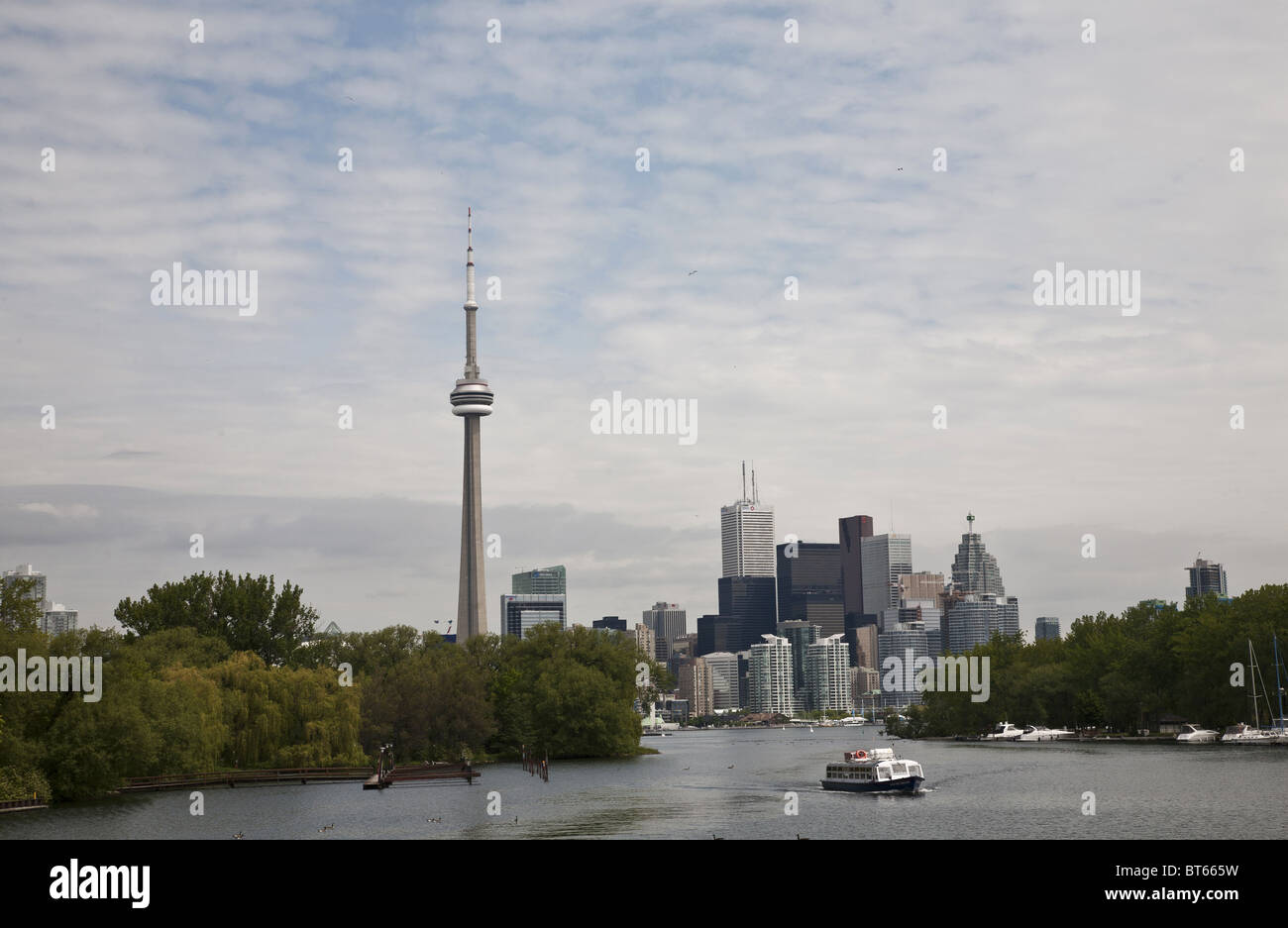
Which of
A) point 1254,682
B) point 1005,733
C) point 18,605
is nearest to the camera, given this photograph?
point 18,605

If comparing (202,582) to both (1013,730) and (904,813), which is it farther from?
(1013,730)

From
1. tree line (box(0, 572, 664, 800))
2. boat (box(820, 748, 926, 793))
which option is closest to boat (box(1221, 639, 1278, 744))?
boat (box(820, 748, 926, 793))

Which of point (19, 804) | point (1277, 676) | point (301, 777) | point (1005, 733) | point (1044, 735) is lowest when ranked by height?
point (1005, 733)

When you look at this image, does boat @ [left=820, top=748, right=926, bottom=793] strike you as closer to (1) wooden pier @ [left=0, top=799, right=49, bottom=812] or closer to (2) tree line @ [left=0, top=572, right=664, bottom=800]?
(2) tree line @ [left=0, top=572, right=664, bottom=800]

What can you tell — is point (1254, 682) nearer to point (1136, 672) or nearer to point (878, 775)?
point (1136, 672)

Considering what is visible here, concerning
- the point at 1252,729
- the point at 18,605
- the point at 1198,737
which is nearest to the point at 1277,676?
the point at 1252,729

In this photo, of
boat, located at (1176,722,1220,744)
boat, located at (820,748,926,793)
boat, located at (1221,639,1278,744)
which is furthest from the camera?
boat, located at (1176,722,1220,744)

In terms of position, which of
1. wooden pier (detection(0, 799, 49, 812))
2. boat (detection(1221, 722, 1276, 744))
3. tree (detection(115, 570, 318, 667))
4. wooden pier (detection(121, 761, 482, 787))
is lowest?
boat (detection(1221, 722, 1276, 744))
